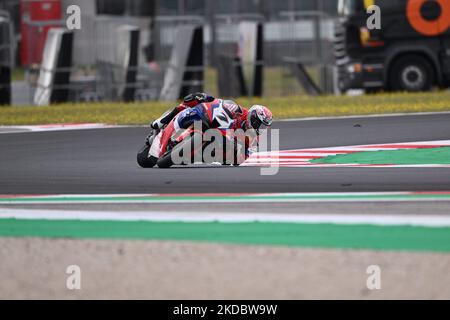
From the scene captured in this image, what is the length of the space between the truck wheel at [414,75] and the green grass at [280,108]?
1.03m

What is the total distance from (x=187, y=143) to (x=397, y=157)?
113 inches

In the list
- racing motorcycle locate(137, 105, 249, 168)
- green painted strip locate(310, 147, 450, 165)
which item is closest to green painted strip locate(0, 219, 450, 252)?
racing motorcycle locate(137, 105, 249, 168)

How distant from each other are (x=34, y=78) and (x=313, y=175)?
1636cm

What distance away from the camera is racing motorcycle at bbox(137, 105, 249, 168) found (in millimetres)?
12883

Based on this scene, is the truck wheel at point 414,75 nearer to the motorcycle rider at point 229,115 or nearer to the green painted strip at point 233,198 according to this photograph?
Result: the motorcycle rider at point 229,115

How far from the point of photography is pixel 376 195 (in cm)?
1088

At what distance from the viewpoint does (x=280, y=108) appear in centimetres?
2103

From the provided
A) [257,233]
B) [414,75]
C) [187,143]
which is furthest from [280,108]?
[257,233]

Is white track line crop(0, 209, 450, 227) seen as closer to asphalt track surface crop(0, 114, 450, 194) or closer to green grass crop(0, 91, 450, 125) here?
asphalt track surface crop(0, 114, 450, 194)

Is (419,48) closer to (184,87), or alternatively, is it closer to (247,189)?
(184,87)

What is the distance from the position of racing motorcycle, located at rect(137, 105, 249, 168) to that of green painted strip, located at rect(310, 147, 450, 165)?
1.34 metres
